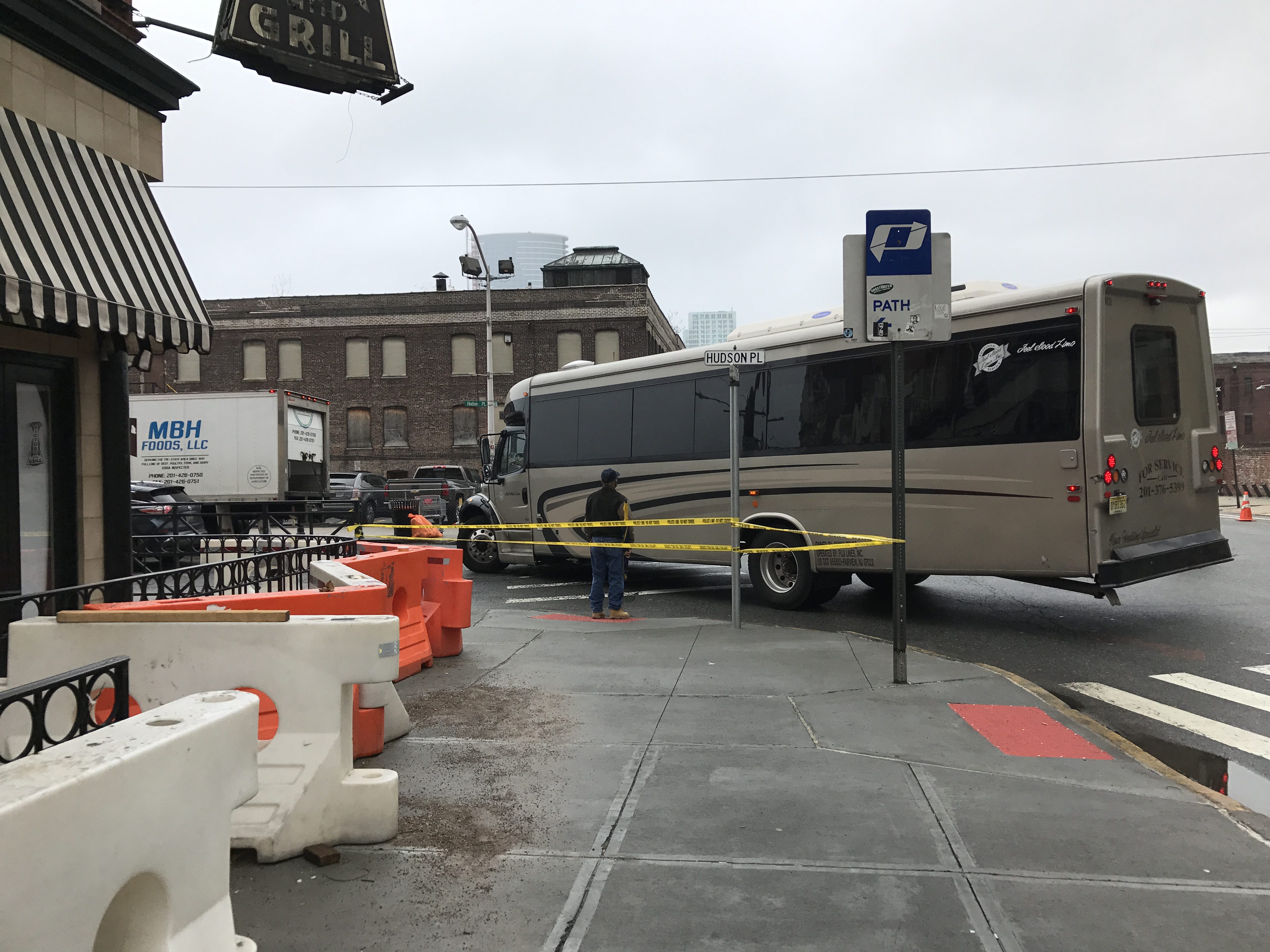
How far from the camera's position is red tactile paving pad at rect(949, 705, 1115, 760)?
560 cm

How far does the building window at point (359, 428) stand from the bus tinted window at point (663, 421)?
127 feet

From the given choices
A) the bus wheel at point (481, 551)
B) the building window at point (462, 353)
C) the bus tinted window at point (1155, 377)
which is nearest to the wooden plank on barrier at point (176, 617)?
the bus tinted window at point (1155, 377)

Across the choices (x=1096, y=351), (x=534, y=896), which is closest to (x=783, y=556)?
(x=1096, y=351)

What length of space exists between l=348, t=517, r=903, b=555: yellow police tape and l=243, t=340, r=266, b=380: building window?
3751 cm

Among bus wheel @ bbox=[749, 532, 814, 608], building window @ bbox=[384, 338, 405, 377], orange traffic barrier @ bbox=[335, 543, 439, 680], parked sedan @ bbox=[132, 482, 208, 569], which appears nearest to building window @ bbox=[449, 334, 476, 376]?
building window @ bbox=[384, 338, 405, 377]

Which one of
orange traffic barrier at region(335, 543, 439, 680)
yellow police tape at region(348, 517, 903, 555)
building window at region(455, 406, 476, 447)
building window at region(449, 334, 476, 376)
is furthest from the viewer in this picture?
building window at region(449, 334, 476, 376)

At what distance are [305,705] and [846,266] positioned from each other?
4.95 meters

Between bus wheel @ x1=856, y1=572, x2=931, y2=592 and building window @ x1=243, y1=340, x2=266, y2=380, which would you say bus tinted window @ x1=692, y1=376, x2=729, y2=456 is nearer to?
bus wheel @ x1=856, y1=572, x2=931, y2=592

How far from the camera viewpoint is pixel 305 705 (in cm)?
433

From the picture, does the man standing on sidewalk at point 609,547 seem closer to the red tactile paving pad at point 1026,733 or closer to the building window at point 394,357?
the red tactile paving pad at point 1026,733

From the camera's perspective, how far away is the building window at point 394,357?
1978 inches

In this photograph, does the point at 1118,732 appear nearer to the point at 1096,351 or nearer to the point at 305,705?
the point at 1096,351

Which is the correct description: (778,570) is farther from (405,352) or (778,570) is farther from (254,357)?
(254,357)

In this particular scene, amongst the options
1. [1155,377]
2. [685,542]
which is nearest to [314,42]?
[685,542]
